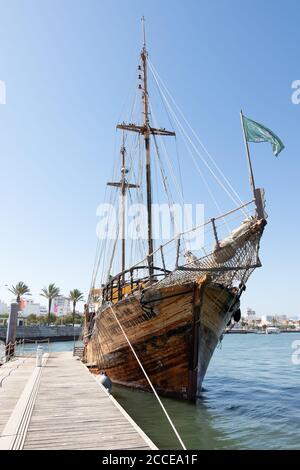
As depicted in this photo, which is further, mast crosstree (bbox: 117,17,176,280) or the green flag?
mast crosstree (bbox: 117,17,176,280)

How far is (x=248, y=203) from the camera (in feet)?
37.9

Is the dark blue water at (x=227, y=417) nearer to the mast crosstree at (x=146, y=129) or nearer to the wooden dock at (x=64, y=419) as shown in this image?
the wooden dock at (x=64, y=419)

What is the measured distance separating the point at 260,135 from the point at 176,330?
7.36m

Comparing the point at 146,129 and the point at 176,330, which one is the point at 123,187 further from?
the point at 176,330

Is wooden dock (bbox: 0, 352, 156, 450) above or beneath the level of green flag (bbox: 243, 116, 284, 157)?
beneath

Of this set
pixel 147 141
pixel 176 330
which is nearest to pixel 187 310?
pixel 176 330

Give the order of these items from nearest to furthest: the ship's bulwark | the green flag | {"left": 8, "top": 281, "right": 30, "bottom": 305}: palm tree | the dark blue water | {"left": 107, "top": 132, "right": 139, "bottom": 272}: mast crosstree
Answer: the dark blue water, the green flag, the ship's bulwark, {"left": 107, "top": 132, "right": 139, "bottom": 272}: mast crosstree, {"left": 8, "top": 281, "right": 30, "bottom": 305}: palm tree

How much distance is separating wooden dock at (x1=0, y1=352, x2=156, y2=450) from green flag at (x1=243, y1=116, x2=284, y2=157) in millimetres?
8895

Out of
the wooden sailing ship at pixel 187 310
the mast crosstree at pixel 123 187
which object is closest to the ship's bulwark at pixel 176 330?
the wooden sailing ship at pixel 187 310

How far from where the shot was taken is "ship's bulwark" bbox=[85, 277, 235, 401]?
13273 millimetres

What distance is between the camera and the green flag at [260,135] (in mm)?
11656

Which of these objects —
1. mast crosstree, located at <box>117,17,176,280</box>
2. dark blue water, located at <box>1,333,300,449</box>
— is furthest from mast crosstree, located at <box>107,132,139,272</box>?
dark blue water, located at <box>1,333,300,449</box>

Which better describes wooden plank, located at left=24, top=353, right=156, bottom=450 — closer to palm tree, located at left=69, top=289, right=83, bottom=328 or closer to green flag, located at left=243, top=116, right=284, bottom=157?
green flag, located at left=243, top=116, right=284, bottom=157
